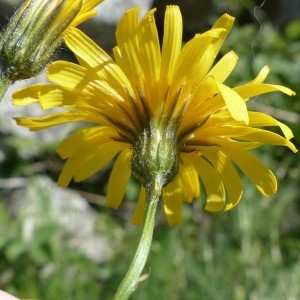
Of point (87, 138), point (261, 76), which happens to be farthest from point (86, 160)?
point (261, 76)

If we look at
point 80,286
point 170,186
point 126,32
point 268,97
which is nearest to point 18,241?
point 80,286

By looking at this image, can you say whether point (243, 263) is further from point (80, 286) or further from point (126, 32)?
point (126, 32)

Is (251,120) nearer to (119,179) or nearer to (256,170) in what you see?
(256,170)

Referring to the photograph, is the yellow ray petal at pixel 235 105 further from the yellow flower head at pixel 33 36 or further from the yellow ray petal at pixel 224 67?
the yellow flower head at pixel 33 36

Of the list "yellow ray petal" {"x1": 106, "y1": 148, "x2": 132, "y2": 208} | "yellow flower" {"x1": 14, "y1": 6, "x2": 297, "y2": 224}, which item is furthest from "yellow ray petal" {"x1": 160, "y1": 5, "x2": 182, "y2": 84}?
"yellow ray petal" {"x1": 106, "y1": 148, "x2": 132, "y2": 208}

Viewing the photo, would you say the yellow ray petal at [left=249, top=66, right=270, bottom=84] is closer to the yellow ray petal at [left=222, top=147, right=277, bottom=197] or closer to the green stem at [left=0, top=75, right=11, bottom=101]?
the yellow ray petal at [left=222, top=147, right=277, bottom=197]

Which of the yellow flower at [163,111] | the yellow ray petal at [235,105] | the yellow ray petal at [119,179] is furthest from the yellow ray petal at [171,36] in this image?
the yellow ray petal at [119,179]
